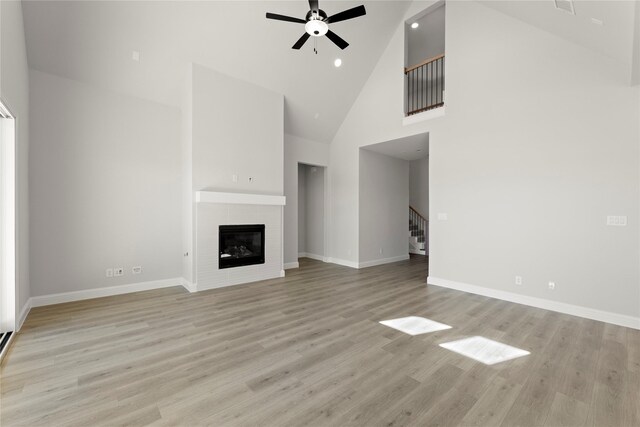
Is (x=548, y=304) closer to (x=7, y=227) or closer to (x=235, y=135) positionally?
(x=235, y=135)

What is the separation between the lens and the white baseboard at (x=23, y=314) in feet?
10.2

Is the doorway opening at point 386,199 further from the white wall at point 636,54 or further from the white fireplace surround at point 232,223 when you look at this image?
the white wall at point 636,54

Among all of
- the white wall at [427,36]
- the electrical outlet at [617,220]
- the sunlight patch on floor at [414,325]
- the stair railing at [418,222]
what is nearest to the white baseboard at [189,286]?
the sunlight patch on floor at [414,325]

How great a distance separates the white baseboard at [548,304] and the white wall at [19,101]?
6.08 metres

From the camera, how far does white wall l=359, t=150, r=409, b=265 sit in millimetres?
6816

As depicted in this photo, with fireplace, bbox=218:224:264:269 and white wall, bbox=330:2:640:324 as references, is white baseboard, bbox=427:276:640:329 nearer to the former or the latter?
white wall, bbox=330:2:640:324

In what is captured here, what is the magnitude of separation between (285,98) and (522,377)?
229 inches

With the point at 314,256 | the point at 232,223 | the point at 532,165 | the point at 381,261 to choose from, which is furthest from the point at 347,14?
the point at 314,256

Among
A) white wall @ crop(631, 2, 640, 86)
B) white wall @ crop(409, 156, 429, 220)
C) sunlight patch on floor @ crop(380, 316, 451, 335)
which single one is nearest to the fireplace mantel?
sunlight patch on floor @ crop(380, 316, 451, 335)

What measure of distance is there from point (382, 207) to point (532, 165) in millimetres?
3526

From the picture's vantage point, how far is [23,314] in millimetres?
3420

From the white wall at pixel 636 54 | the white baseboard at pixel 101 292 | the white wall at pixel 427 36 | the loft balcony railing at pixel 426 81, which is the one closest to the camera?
the white wall at pixel 636 54

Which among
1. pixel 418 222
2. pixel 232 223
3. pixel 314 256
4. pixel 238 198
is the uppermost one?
pixel 238 198

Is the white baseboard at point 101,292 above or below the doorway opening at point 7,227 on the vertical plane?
below
